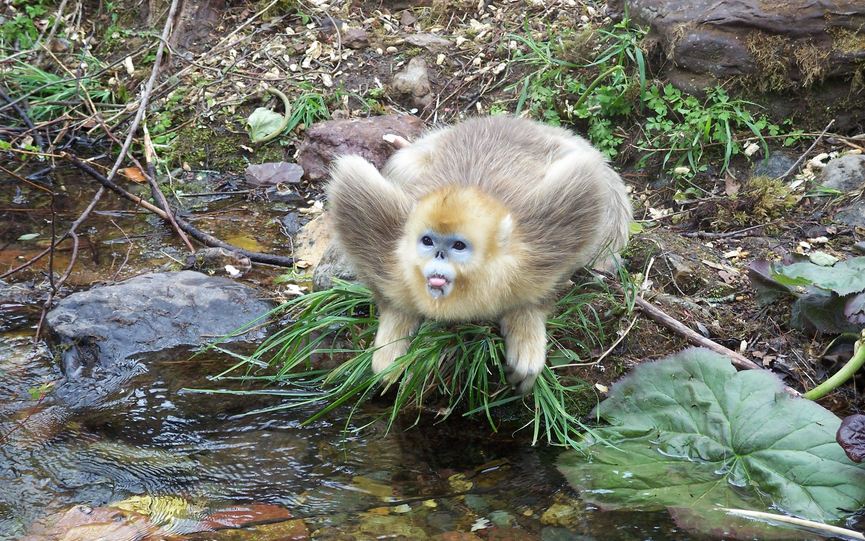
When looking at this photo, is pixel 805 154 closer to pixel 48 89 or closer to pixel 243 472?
pixel 243 472

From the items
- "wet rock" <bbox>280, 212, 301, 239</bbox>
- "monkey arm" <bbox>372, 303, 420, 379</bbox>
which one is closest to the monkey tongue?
"monkey arm" <bbox>372, 303, 420, 379</bbox>

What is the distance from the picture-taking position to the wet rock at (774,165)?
6.52 meters

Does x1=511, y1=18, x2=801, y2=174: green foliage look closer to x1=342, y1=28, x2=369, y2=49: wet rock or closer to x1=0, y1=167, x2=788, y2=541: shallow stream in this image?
x1=342, y1=28, x2=369, y2=49: wet rock

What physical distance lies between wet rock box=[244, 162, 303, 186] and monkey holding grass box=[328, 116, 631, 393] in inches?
127

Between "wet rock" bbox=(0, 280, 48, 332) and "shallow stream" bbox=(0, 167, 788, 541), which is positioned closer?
"shallow stream" bbox=(0, 167, 788, 541)

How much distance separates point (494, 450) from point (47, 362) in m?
2.56

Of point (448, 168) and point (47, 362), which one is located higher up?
point (448, 168)

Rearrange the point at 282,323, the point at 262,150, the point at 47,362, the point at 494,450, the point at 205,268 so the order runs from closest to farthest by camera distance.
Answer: the point at 494,450
the point at 47,362
the point at 282,323
the point at 205,268
the point at 262,150

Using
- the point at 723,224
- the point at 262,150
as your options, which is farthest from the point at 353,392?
the point at 262,150

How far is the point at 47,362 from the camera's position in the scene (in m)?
4.84

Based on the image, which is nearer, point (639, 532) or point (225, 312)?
point (639, 532)

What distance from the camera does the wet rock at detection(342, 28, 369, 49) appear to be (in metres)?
8.67

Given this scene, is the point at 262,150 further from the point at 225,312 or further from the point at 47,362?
the point at 47,362

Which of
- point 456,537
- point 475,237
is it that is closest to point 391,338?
point 475,237
